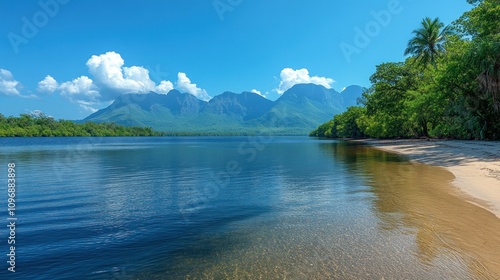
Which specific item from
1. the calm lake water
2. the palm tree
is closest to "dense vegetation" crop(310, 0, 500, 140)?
the palm tree

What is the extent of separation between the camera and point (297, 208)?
1301 cm

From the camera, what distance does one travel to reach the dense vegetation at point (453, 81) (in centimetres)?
3497

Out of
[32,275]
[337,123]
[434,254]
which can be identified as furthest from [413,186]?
[337,123]

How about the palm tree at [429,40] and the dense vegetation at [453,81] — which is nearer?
the dense vegetation at [453,81]

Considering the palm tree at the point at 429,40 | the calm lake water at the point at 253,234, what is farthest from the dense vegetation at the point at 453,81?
the calm lake water at the point at 253,234

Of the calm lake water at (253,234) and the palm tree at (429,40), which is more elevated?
the palm tree at (429,40)

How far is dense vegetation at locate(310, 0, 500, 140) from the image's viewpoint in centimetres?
3497

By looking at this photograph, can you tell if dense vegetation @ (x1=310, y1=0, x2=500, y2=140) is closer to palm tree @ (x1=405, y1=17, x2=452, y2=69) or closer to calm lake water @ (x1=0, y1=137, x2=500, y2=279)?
palm tree @ (x1=405, y1=17, x2=452, y2=69)

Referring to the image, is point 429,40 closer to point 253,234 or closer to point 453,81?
point 453,81

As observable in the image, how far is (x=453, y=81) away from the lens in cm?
4553

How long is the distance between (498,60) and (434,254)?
38.5m

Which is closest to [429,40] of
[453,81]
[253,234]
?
[453,81]

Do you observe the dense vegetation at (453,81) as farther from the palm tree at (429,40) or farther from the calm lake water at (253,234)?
the calm lake water at (253,234)

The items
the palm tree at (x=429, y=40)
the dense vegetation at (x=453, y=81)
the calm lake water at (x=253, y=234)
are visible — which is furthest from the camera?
the palm tree at (x=429, y=40)
